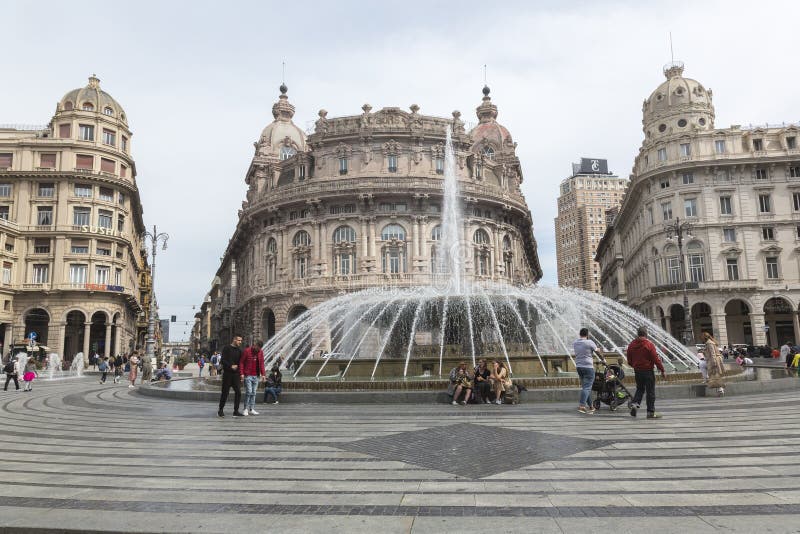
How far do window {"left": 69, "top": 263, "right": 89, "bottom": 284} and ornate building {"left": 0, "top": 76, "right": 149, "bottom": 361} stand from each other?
80 millimetres

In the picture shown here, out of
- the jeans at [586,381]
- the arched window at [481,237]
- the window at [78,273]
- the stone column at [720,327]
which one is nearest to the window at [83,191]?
the window at [78,273]

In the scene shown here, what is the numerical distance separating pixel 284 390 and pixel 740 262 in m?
44.7

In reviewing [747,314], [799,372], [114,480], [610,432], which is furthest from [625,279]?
[114,480]

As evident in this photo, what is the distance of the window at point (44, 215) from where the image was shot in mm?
49500

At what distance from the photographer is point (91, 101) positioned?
172 feet

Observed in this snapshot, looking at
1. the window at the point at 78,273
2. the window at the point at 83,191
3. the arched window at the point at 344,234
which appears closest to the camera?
→ the arched window at the point at 344,234

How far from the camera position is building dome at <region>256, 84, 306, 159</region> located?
68812 millimetres

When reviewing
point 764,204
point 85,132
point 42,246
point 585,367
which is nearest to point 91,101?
point 85,132

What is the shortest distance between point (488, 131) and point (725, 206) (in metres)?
31.0

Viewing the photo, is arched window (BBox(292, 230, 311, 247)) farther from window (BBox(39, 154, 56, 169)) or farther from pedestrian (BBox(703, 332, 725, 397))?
pedestrian (BBox(703, 332, 725, 397))

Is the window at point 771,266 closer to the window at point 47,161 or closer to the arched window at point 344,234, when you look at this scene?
the arched window at point 344,234

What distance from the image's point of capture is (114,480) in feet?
20.2

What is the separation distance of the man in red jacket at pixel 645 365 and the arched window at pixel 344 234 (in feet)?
128

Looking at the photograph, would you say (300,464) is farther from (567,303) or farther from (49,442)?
(567,303)
